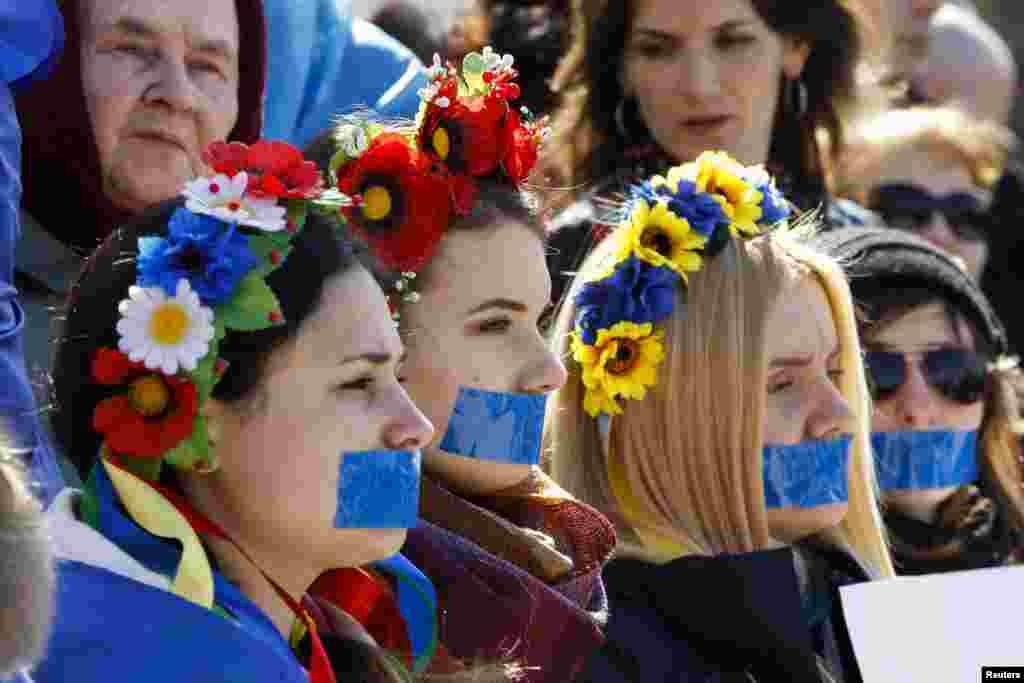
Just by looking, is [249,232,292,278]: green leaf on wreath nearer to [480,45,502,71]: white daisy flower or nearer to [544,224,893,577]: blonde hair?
[480,45,502,71]: white daisy flower

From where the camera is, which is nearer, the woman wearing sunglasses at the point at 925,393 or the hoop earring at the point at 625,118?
the woman wearing sunglasses at the point at 925,393

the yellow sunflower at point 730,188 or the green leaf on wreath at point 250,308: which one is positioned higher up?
the yellow sunflower at point 730,188

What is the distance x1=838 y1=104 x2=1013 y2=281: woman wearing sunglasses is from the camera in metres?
6.27

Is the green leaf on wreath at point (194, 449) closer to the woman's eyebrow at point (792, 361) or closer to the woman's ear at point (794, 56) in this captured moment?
the woman's eyebrow at point (792, 361)

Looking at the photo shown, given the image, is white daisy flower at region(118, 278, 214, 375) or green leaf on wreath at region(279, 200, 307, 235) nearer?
white daisy flower at region(118, 278, 214, 375)

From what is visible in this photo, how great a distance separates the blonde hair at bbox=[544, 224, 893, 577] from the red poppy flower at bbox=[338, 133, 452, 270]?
1.95ft

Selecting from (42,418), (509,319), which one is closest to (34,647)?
(42,418)

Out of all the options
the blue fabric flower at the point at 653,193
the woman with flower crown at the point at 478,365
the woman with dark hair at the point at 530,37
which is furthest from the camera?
the woman with dark hair at the point at 530,37

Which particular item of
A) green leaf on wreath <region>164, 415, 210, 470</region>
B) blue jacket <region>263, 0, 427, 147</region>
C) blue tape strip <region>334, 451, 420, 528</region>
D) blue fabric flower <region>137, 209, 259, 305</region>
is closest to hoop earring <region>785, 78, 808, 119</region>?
blue jacket <region>263, 0, 427, 147</region>

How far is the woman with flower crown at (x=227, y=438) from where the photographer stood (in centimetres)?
261

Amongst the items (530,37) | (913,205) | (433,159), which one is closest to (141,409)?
(433,159)

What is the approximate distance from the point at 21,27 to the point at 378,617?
1152 millimetres

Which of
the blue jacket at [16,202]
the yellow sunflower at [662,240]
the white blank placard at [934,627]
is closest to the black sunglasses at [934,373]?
the yellow sunflower at [662,240]

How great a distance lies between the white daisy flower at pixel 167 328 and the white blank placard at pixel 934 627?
55.9 inches
